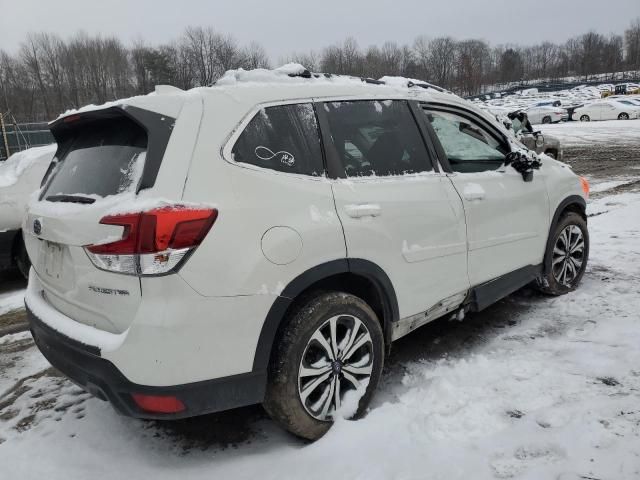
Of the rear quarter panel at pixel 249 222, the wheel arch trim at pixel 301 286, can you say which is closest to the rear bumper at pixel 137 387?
the wheel arch trim at pixel 301 286

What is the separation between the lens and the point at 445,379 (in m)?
3.15

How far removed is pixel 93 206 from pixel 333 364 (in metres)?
1.40

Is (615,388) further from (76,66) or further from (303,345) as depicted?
(76,66)

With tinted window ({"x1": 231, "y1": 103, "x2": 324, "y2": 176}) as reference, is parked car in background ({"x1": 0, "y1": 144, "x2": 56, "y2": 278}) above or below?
below

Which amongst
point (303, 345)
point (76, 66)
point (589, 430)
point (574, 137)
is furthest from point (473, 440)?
point (76, 66)

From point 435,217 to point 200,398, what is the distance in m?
1.69

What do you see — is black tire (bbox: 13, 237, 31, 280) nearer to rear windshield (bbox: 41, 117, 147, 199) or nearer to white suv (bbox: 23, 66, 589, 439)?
white suv (bbox: 23, 66, 589, 439)

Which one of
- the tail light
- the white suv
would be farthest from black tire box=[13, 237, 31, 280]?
the tail light

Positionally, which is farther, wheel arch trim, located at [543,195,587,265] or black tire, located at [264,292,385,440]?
wheel arch trim, located at [543,195,587,265]

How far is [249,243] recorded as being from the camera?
2232mm

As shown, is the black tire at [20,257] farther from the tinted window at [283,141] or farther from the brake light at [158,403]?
the tinted window at [283,141]

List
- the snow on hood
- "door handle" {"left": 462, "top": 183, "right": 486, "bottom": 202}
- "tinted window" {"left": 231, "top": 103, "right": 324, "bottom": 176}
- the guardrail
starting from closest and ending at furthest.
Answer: "tinted window" {"left": 231, "top": 103, "right": 324, "bottom": 176} → "door handle" {"left": 462, "top": 183, "right": 486, "bottom": 202} → the snow on hood → the guardrail

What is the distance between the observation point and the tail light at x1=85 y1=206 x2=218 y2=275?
6.82ft

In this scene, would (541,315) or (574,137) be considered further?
(574,137)
